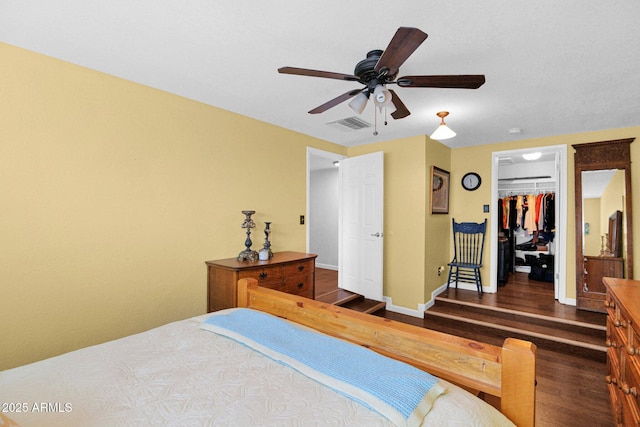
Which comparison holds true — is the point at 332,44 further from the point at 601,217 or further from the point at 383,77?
the point at 601,217

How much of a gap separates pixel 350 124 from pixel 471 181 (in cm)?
225

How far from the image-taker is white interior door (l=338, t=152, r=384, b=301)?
3961 millimetres

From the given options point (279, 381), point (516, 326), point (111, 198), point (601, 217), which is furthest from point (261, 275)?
point (601, 217)

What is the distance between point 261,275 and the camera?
2674mm

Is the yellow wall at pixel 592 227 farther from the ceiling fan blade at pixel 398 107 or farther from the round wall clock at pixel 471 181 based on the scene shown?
the ceiling fan blade at pixel 398 107

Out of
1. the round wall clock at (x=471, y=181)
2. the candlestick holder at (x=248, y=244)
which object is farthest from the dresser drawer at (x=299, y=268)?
the round wall clock at (x=471, y=181)

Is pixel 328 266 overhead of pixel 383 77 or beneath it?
beneath

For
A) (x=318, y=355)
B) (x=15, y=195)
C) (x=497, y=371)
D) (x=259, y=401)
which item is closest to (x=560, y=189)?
(x=497, y=371)

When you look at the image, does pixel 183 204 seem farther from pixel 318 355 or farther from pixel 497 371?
pixel 497 371

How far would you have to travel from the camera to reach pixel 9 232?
1.83 meters

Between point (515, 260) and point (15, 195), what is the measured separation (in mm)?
7316

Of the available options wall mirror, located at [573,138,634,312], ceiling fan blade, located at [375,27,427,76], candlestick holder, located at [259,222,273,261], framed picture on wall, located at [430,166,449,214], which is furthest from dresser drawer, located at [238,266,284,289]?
wall mirror, located at [573,138,634,312]

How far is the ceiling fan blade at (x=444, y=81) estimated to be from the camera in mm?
1610

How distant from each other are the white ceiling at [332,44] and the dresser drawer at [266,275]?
153 cm
